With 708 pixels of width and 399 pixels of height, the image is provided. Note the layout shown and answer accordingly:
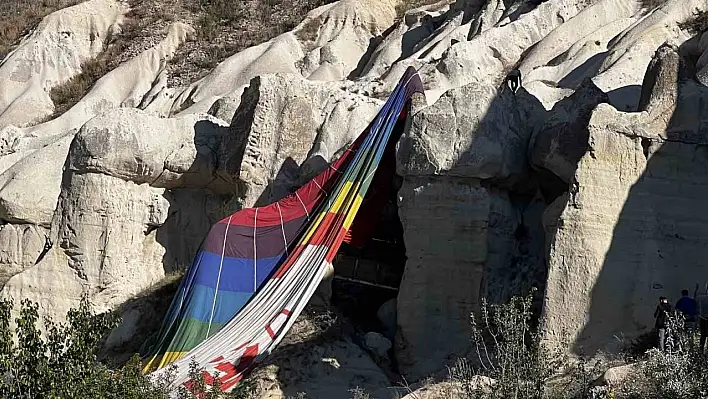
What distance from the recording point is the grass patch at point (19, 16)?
143 feet

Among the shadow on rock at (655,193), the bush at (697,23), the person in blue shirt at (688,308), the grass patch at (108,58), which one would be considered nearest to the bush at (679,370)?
the person in blue shirt at (688,308)

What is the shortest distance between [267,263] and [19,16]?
29661 millimetres

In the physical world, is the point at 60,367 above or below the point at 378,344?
above

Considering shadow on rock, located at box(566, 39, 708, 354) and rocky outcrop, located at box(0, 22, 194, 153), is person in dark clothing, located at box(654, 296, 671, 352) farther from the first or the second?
rocky outcrop, located at box(0, 22, 194, 153)

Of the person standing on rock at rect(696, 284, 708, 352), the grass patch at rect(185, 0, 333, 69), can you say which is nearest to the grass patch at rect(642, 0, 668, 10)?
the person standing on rock at rect(696, 284, 708, 352)

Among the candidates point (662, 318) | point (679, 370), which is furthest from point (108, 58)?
point (679, 370)

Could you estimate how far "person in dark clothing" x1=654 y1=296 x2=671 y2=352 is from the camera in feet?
45.0

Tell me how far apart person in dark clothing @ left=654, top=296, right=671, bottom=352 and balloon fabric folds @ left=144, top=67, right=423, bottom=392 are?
5330 mm

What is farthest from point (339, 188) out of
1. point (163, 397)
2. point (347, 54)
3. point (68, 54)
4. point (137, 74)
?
point (68, 54)

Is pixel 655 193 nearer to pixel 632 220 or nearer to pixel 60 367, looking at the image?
pixel 632 220

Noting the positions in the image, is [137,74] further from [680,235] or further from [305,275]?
[680,235]

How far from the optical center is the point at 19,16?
4581 cm

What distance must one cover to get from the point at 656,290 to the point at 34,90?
86.9ft

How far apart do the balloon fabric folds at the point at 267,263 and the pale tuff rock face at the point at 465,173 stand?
2.79 feet
